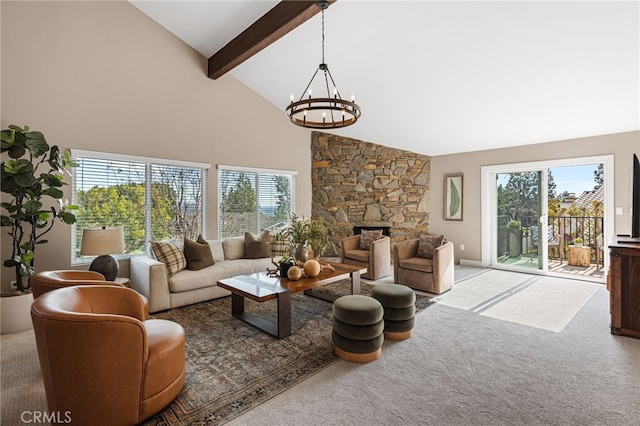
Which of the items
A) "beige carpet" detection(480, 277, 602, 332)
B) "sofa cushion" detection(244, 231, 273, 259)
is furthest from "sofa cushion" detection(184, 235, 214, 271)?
"beige carpet" detection(480, 277, 602, 332)

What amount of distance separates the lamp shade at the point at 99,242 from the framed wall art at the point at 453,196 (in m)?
6.08

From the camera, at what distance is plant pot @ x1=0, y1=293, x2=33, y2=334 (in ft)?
10.4

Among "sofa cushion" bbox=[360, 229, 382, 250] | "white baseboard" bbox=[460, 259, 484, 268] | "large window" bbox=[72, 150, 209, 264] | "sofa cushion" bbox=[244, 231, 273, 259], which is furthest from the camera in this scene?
"white baseboard" bbox=[460, 259, 484, 268]

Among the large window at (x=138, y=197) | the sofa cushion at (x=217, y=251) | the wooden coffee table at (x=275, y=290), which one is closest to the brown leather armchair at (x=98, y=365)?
the wooden coffee table at (x=275, y=290)

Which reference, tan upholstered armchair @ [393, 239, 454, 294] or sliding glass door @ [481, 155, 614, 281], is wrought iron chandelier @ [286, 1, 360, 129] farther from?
sliding glass door @ [481, 155, 614, 281]

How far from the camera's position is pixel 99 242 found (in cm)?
349

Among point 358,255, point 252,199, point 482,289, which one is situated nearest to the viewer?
point 482,289

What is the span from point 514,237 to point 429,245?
2352mm

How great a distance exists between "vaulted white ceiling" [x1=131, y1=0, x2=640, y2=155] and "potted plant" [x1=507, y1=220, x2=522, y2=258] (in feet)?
5.12

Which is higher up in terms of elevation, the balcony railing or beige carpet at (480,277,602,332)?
the balcony railing

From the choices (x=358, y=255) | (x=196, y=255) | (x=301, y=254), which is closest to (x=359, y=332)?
(x=301, y=254)

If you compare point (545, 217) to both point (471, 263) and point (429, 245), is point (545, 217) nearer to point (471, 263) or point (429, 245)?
point (471, 263)

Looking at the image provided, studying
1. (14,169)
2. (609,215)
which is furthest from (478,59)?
(14,169)

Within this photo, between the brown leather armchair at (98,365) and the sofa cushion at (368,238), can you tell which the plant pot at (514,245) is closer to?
the sofa cushion at (368,238)
